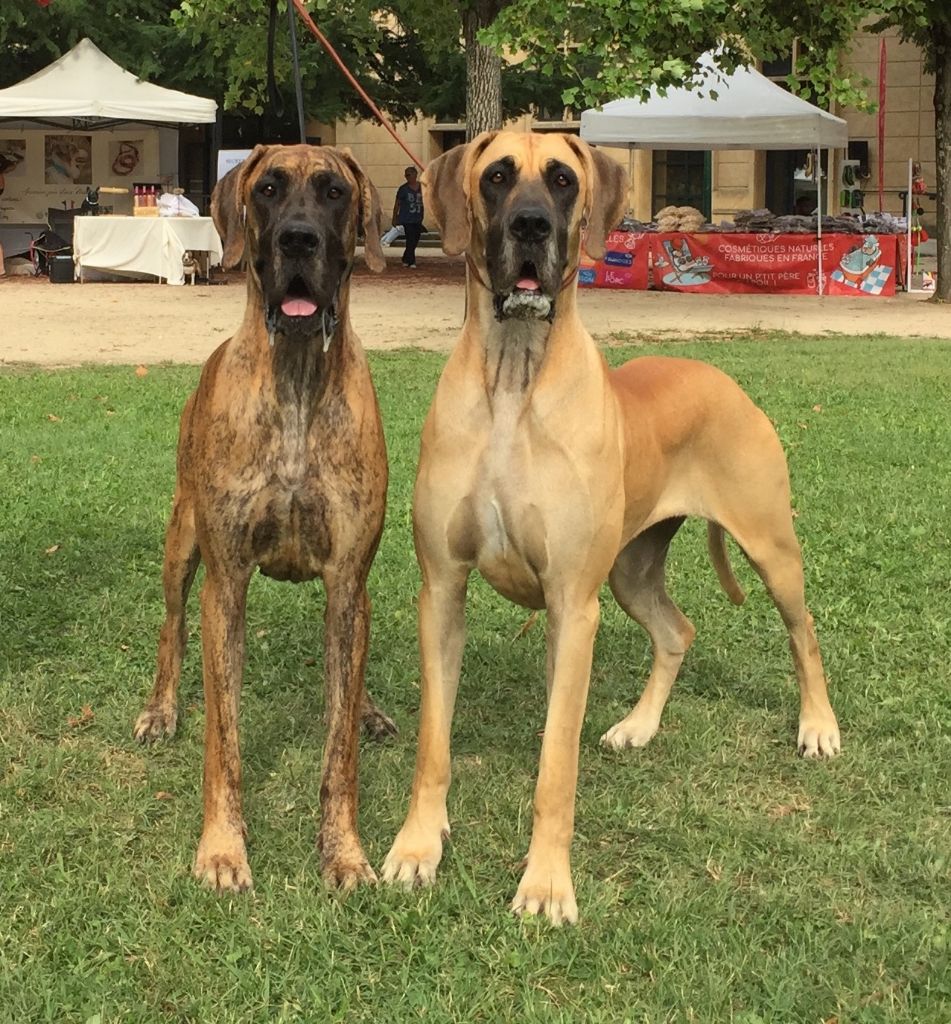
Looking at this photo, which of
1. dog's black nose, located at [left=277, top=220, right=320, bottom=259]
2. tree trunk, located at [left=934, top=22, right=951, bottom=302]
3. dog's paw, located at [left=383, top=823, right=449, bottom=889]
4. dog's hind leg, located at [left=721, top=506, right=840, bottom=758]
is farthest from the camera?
tree trunk, located at [left=934, top=22, right=951, bottom=302]

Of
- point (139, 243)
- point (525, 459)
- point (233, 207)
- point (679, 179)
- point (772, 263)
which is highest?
point (679, 179)

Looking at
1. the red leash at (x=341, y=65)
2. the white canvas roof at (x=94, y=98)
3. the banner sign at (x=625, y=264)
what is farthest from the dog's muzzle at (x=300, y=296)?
the white canvas roof at (x=94, y=98)

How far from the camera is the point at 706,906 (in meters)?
3.30

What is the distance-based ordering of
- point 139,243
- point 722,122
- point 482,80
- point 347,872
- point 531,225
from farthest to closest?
point 139,243
point 722,122
point 482,80
point 347,872
point 531,225

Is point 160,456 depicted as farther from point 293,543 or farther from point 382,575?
point 293,543

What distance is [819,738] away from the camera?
4293 mm

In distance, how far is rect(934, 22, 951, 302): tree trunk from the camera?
1973 cm

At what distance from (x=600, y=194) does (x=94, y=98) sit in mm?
21919

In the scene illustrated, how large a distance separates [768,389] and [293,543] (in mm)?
8121

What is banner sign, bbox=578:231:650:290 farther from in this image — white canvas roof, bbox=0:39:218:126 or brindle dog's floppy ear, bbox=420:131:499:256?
brindle dog's floppy ear, bbox=420:131:499:256

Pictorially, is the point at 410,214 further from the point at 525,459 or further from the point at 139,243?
the point at 525,459

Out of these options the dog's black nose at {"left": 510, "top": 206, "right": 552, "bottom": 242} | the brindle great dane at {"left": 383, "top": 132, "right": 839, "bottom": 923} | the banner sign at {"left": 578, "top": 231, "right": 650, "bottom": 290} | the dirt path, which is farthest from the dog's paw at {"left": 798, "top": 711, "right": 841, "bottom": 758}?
the banner sign at {"left": 578, "top": 231, "right": 650, "bottom": 290}

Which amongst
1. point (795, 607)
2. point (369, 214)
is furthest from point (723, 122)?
point (369, 214)

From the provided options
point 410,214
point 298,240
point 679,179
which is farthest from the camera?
point 679,179
